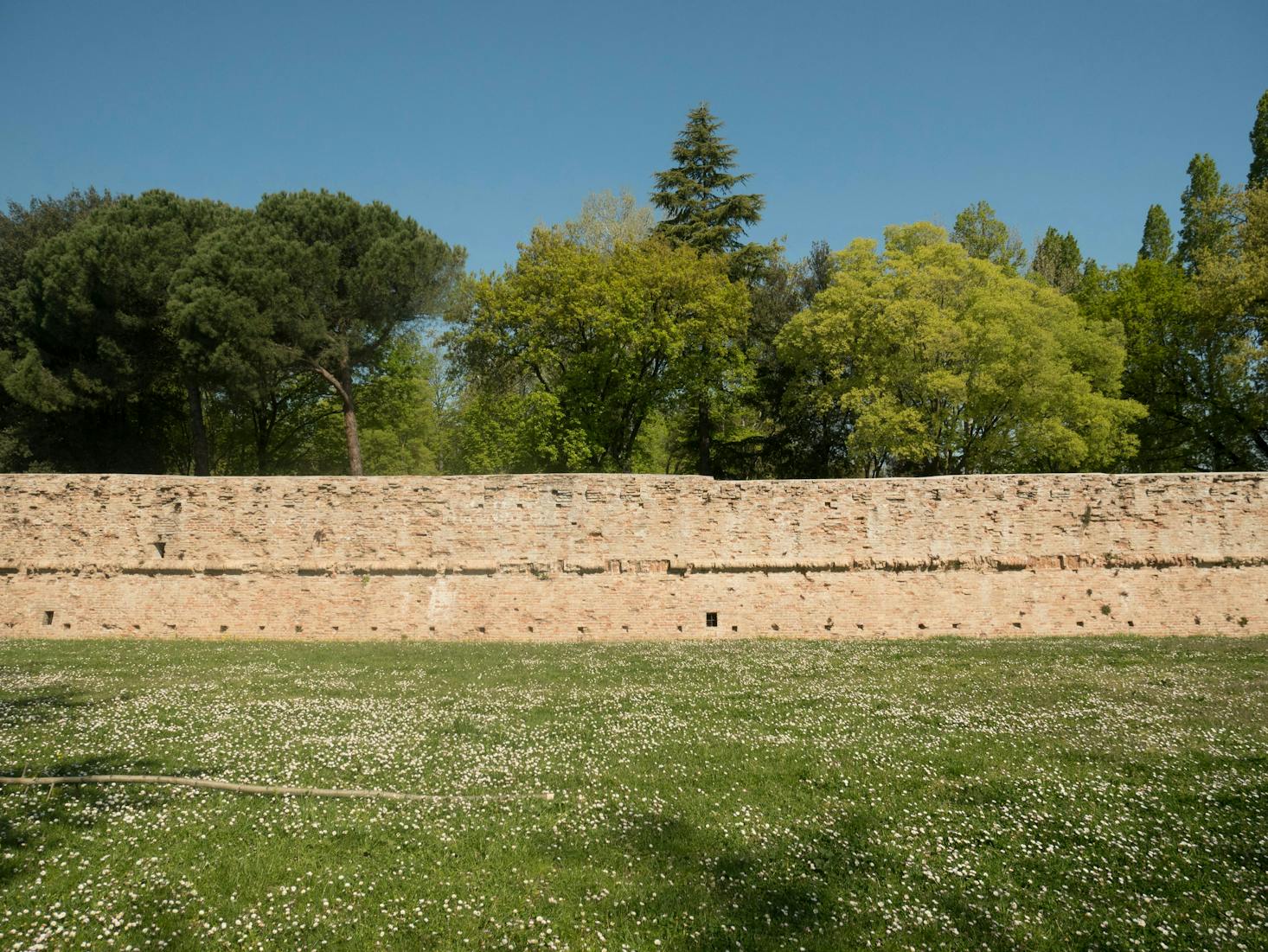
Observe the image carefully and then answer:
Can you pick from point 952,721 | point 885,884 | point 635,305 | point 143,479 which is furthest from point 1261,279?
point 143,479

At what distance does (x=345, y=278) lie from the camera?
2238 centimetres

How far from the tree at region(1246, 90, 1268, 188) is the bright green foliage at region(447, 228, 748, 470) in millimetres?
19869

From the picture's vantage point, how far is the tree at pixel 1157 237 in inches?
1414

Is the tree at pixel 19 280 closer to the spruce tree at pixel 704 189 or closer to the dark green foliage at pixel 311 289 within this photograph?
the dark green foliage at pixel 311 289

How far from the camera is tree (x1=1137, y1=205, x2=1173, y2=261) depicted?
3591 centimetres

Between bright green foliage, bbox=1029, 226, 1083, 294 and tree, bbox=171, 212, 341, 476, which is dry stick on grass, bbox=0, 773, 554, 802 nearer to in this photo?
tree, bbox=171, 212, 341, 476

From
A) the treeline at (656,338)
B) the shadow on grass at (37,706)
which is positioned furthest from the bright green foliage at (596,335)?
the shadow on grass at (37,706)

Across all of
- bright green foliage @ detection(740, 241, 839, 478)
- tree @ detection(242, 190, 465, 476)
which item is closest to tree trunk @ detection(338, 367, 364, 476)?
tree @ detection(242, 190, 465, 476)

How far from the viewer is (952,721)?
7.57m

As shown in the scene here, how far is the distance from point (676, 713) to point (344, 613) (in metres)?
7.64

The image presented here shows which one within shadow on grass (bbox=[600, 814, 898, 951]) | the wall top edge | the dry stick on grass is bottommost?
shadow on grass (bbox=[600, 814, 898, 951])

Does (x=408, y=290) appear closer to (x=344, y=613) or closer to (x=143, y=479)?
(x=143, y=479)

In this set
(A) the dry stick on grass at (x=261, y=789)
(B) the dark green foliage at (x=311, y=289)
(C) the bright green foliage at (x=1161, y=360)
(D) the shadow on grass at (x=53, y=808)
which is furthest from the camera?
(C) the bright green foliage at (x=1161, y=360)

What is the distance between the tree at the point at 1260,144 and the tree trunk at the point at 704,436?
2092 cm
